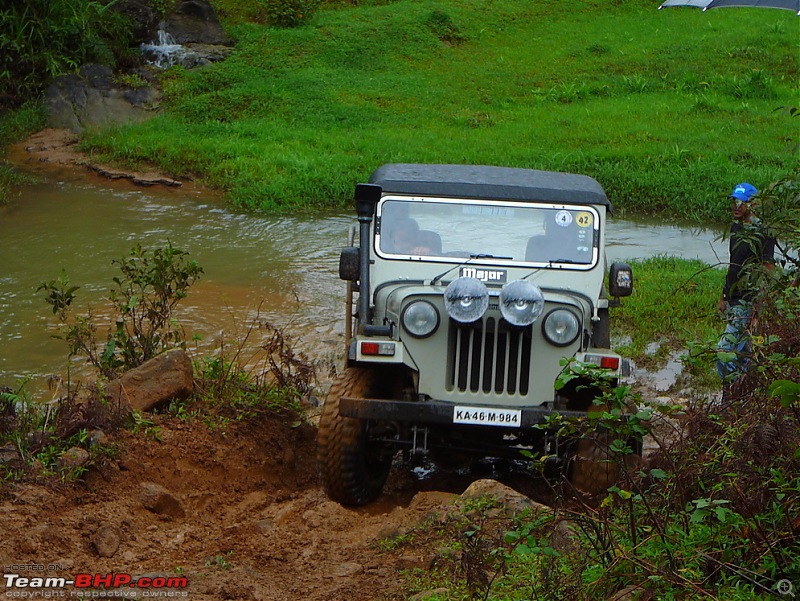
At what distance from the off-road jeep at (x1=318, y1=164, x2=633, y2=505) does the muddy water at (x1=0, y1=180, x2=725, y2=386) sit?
2.31 m

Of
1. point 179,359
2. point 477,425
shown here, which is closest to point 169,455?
point 179,359

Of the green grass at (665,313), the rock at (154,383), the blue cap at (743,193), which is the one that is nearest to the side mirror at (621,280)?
the blue cap at (743,193)

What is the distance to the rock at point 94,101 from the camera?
1745 cm

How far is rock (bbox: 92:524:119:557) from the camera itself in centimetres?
458

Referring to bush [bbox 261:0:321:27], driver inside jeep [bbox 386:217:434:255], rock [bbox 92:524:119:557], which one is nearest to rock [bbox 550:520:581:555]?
rock [bbox 92:524:119:557]

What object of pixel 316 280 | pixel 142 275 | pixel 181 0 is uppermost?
pixel 181 0

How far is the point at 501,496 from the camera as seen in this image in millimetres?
5012

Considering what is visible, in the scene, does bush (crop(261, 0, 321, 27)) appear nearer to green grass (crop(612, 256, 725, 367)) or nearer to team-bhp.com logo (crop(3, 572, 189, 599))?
green grass (crop(612, 256, 725, 367))

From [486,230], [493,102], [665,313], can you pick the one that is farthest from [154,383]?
[493,102]

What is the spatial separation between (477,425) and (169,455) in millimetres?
1793

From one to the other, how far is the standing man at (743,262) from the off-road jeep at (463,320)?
0.67 metres

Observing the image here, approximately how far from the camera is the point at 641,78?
19.5 meters

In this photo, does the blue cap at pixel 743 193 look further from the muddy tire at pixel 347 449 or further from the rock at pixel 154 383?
the rock at pixel 154 383

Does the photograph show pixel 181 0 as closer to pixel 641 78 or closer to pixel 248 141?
pixel 248 141
